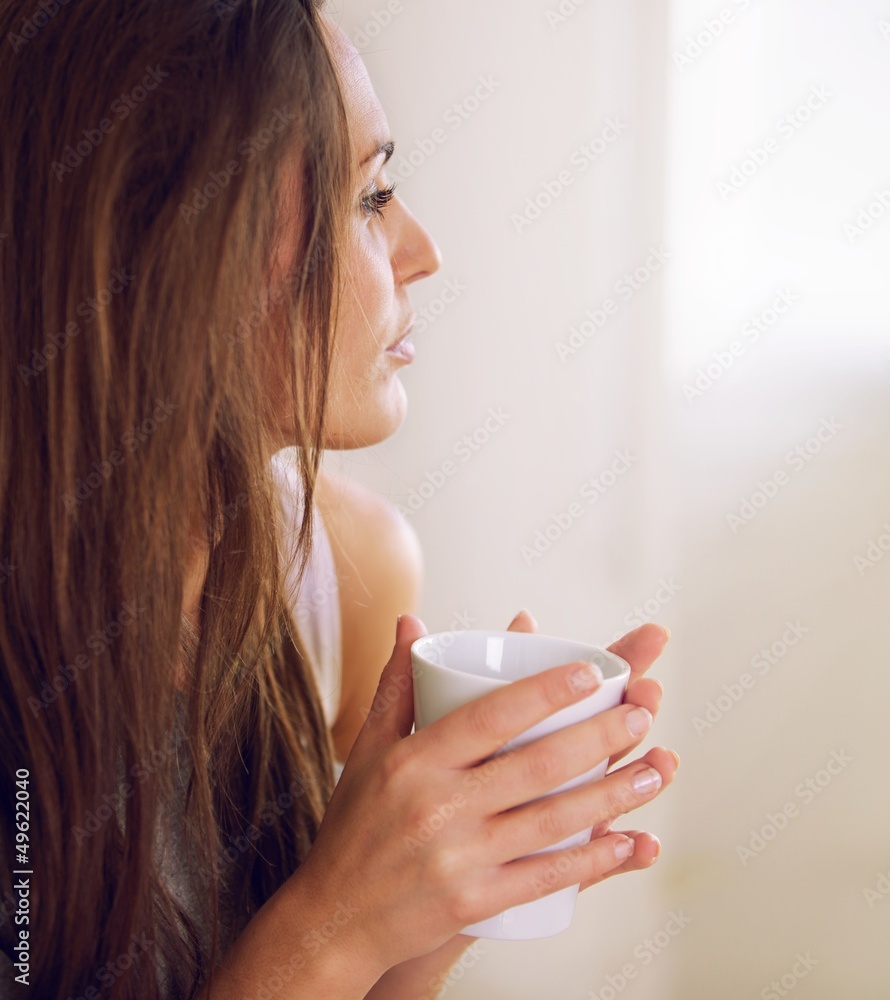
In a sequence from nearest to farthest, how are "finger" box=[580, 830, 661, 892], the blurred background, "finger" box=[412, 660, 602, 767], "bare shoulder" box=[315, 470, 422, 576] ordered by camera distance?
"finger" box=[412, 660, 602, 767] → "finger" box=[580, 830, 661, 892] → "bare shoulder" box=[315, 470, 422, 576] → the blurred background

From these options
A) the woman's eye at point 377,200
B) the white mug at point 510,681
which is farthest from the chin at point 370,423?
the white mug at point 510,681

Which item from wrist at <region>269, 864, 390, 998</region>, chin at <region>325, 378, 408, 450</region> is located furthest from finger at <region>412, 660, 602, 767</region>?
chin at <region>325, 378, 408, 450</region>

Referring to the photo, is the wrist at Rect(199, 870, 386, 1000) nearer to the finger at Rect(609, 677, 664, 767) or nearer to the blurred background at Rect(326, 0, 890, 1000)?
the finger at Rect(609, 677, 664, 767)

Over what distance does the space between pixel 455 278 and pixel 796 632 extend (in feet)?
2.31

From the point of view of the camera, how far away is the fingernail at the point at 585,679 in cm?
42

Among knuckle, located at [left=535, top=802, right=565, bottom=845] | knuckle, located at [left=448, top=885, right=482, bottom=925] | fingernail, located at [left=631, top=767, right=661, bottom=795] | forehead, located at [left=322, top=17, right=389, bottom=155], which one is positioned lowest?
knuckle, located at [left=448, top=885, right=482, bottom=925]

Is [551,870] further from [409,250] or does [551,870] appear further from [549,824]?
[409,250]

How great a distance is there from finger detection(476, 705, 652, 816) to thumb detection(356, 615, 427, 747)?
0.09 metres

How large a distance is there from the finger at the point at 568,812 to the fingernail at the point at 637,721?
0.08 ft

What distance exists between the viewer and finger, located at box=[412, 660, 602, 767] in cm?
42

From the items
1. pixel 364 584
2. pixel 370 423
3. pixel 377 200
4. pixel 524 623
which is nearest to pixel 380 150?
pixel 377 200

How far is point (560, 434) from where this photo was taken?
1370 mm

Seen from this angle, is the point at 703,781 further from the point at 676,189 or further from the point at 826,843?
the point at 676,189

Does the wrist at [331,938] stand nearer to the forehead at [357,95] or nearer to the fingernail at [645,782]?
the fingernail at [645,782]
